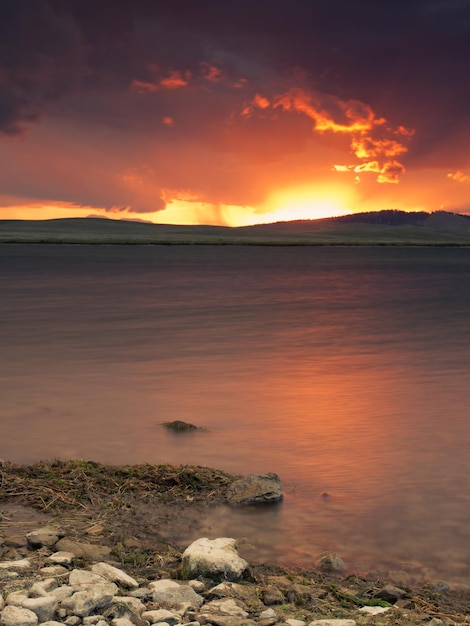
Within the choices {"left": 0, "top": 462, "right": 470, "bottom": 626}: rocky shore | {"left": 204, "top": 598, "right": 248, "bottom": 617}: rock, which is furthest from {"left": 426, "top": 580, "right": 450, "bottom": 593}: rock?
{"left": 204, "top": 598, "right": 248, "bottom": 617}: rock

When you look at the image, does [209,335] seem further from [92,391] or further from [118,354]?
[92,391]

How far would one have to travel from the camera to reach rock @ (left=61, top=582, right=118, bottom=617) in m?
5.24

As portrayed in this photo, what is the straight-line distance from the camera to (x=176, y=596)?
18.6 ft

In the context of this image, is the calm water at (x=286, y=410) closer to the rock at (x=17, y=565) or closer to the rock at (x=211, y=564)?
the rock at (x=211, y=564)

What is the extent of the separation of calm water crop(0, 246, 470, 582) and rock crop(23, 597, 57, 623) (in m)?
2.25

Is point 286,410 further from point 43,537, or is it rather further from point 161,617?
point 161,617

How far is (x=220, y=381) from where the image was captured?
603 inches

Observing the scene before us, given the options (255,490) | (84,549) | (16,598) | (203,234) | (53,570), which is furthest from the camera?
(203,234)

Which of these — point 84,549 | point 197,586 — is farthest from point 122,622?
point 84,549

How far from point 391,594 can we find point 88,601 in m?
2.35

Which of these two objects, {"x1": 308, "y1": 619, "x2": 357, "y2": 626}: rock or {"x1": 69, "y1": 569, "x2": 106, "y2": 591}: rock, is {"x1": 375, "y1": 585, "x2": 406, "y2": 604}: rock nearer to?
{"x1": 308, "y1": 619, "x2": 357, "y2": 626}: rock

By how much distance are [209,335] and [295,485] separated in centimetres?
1385

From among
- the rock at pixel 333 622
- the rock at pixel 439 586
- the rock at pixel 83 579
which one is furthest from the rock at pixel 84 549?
the rock at pixel 439 586

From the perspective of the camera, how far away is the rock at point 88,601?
17.2 ft
